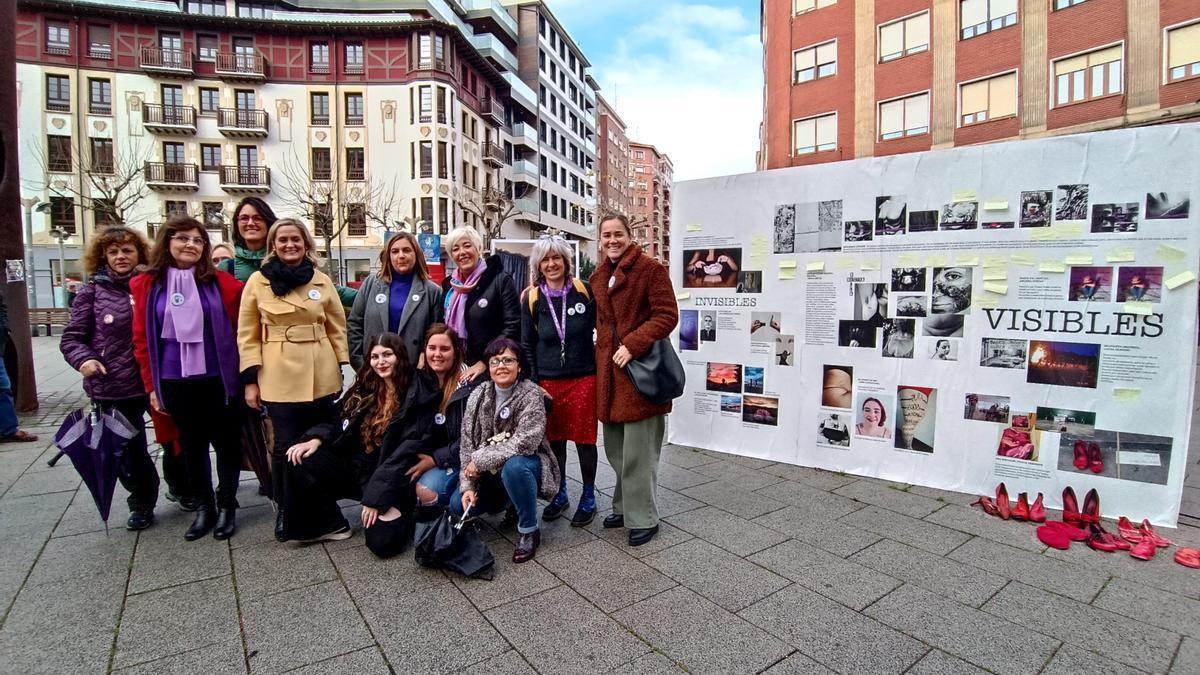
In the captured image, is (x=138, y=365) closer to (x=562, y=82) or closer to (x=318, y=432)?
(x=318, y=432)

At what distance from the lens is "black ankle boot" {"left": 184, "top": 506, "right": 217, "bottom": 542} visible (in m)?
3.81

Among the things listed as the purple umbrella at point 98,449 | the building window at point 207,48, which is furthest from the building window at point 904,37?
the building window at point 207,48

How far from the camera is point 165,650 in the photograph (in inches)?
101

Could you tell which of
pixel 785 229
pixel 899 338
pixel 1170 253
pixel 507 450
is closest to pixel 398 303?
pixel 507 450

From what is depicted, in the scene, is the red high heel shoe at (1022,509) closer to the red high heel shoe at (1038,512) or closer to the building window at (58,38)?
the red high heel shoe at (1038,512)

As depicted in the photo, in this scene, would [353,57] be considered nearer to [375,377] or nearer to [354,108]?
[354,108]

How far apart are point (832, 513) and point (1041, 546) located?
1158 millimetres

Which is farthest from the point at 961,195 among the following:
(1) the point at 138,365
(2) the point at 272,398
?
(1) the point at 138,365

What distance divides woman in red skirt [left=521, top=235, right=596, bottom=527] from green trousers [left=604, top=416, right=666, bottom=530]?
319 mm

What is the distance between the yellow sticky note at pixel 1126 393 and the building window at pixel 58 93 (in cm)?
4796

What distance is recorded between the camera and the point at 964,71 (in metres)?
21.6

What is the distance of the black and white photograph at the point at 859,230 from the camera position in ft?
15.7

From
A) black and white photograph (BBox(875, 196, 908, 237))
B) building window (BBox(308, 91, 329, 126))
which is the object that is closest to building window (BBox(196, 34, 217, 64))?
building window (BBox(308, 91, 329, 126))

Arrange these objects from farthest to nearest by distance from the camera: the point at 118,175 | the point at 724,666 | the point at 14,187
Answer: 1. the point at 118,175
2. the point at 14,187
3. the point at 724,666
